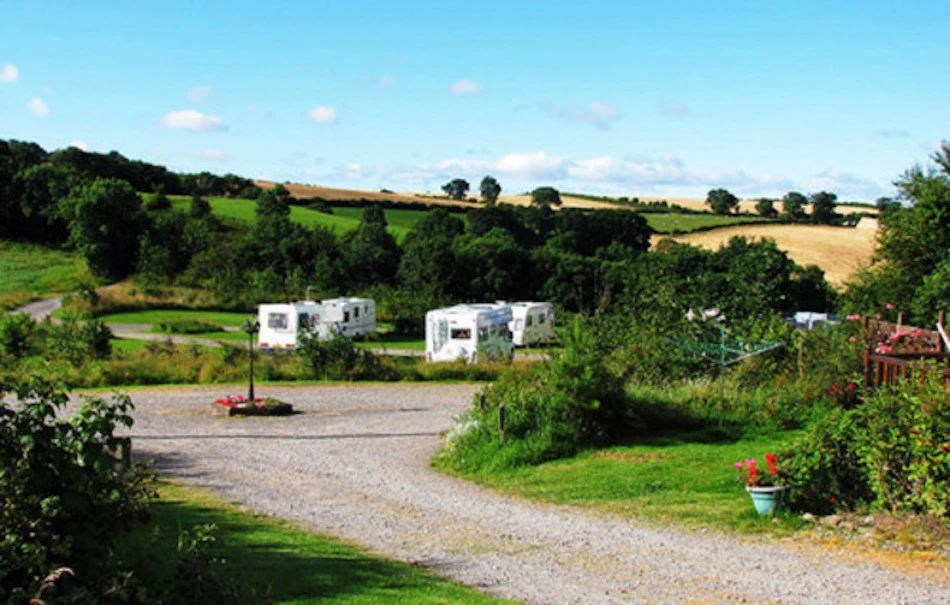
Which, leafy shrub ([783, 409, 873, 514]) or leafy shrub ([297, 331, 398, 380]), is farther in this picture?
leafy shrub ([297, 331, 398, 380])

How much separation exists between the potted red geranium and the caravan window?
22.1 metres

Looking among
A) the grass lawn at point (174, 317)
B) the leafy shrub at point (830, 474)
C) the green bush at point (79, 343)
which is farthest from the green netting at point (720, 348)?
the grass lawn at point (174, 317)

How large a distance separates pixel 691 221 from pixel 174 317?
47.3m

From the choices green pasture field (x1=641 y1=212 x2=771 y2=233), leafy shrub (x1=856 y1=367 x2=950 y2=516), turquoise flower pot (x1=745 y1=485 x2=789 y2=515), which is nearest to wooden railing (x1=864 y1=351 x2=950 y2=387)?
leafy shrub (x1=856 y1=367 x2=950 y2=516)

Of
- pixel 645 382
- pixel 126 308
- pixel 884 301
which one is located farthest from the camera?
pixel 126 308

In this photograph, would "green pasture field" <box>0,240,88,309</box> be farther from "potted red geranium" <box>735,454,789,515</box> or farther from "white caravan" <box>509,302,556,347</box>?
"potted red geranium" <box>735,454,789,515</box>

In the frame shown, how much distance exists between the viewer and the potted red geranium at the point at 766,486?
29.5 ft

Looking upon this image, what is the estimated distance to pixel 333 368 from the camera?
22078 mm

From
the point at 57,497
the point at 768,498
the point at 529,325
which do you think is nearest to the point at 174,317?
the point at 529,325

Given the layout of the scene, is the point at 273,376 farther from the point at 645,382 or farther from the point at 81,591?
the point at 81,591

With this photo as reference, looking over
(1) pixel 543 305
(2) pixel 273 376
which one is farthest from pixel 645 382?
(1) pixel 543 305

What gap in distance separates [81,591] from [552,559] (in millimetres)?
4797

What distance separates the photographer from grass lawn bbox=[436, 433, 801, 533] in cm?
922

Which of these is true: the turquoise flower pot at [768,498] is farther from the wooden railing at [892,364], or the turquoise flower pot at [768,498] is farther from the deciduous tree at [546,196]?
the deciduous tree at [546,196]
